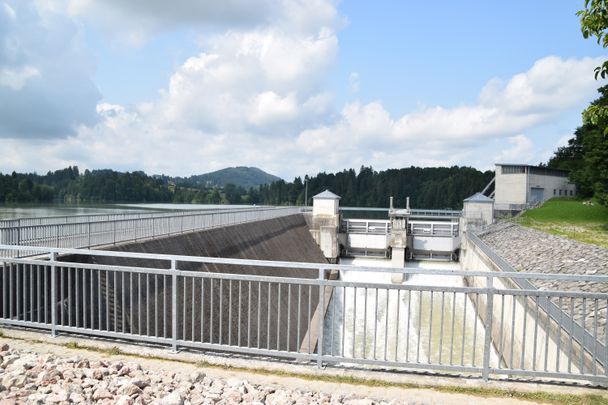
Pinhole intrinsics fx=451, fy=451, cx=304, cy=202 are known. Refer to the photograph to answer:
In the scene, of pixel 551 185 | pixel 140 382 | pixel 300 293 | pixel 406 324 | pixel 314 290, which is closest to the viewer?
pixel 140 382

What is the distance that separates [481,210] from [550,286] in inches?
1020

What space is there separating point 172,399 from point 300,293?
2.86 m

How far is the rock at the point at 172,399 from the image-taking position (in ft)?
13.7

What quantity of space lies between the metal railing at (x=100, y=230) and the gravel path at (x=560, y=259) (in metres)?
13.1

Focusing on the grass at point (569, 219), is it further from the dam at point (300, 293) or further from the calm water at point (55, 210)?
the calm water at point (55, 210)

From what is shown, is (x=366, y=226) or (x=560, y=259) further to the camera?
(x=366, y=226)

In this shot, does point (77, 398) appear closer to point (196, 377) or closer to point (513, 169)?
point (196, 377)

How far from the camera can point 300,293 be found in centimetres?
680

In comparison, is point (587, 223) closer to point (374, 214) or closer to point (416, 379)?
point (416, 379)

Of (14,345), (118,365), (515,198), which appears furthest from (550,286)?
(515,198)

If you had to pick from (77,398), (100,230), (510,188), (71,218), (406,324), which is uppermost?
(510,188)

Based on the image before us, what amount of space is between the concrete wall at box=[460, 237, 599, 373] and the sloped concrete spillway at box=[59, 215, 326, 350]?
2.61 m

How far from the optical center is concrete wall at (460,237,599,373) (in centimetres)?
527

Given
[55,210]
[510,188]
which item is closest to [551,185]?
[510,188]
